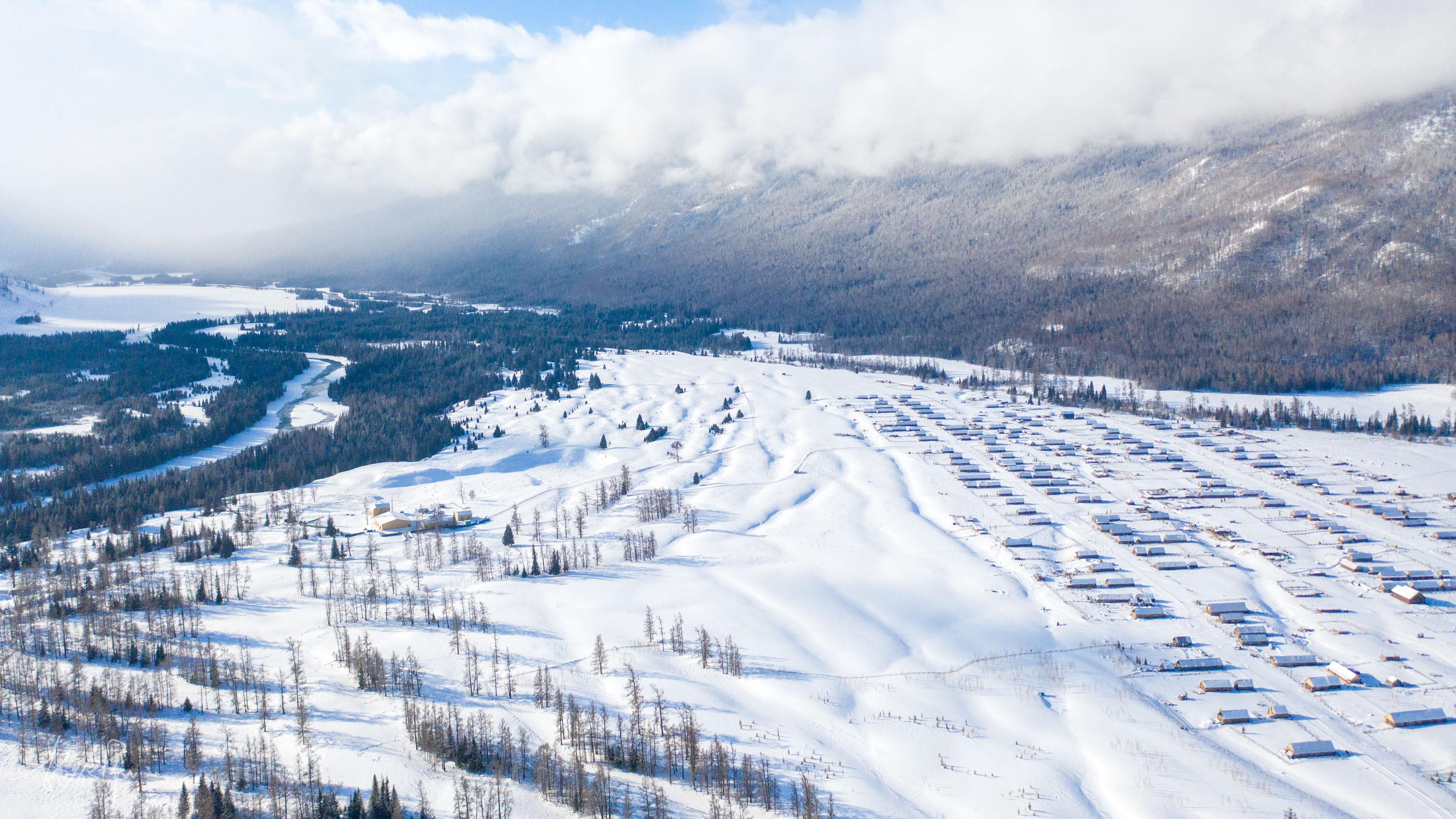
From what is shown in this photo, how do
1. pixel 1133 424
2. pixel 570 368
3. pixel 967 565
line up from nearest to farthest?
pixel 967 565, pixel 1133 424, pixel 570 368

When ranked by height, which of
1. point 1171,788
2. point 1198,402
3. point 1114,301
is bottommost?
point 1171,788

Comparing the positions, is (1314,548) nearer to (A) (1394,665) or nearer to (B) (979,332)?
(A) (1394,665)

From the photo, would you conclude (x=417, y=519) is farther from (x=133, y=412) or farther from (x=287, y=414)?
(x=133, y=412)

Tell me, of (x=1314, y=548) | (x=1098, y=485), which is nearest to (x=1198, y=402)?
(x=1098, y=485)

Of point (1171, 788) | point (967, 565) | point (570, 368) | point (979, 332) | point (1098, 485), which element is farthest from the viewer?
point (979, 332)

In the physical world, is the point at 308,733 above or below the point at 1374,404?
below

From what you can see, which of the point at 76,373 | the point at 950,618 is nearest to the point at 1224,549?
the point at 950,618

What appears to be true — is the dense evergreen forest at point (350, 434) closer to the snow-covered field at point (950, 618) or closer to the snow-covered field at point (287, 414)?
the snow-covered field at point (287, 414)
